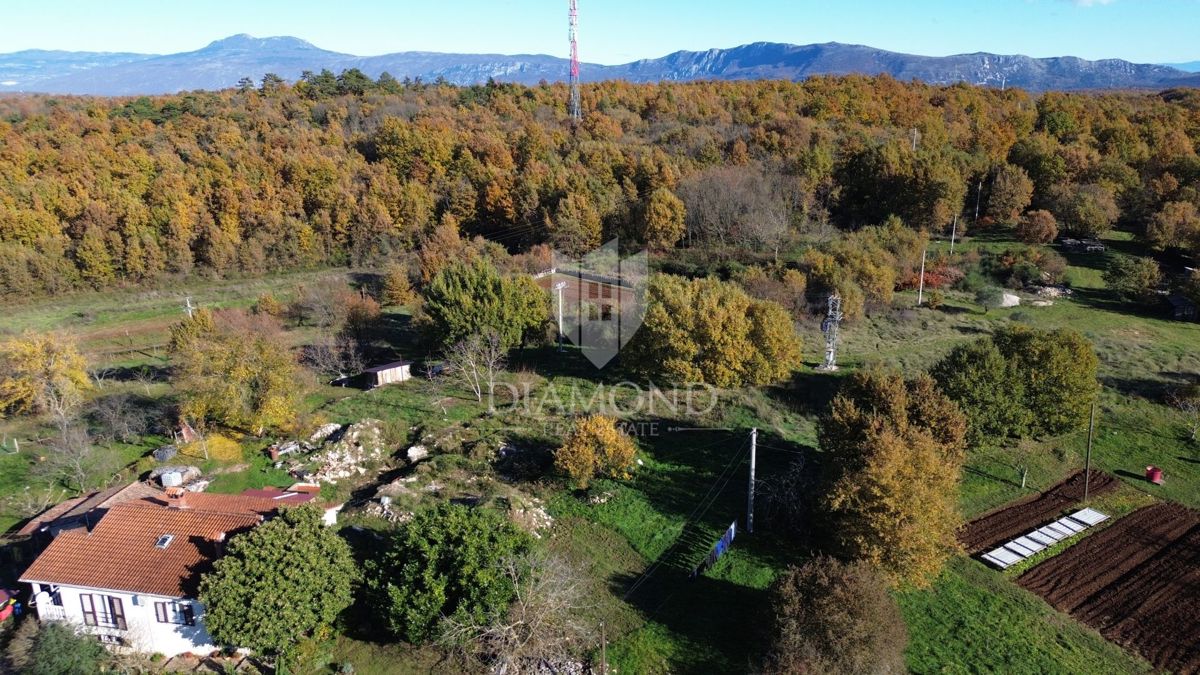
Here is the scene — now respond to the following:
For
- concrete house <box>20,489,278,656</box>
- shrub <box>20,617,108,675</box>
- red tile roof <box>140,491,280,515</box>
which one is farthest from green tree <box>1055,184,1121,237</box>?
shrub <box>20,617,108,675</box>

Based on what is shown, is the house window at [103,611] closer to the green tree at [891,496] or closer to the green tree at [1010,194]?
the green tree at [891,496]

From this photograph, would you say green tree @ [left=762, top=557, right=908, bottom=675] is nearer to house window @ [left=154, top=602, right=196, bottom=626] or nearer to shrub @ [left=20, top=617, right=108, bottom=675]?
house window @ [left=154, top=602, right=196, bottom=626]

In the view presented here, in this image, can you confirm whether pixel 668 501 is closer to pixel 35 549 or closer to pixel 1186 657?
pixel 1186 657

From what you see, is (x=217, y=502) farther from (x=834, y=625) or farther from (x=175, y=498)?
(x=834, y=625)

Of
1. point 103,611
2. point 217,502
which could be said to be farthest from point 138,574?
point 217,502

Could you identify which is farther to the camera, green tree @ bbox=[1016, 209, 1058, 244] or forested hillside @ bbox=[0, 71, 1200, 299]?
forested hillside @ bbox=[0, 71, 1200, 299]

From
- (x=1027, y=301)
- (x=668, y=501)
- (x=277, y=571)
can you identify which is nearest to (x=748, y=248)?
(x=1027, y=301)

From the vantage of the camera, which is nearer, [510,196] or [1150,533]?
[1150,533]
